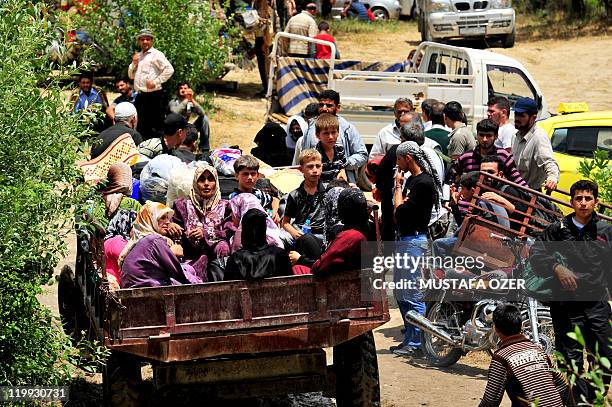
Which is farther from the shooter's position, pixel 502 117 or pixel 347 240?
pixel 502 117

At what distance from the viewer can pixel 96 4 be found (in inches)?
757

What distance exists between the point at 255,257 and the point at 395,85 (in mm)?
9001

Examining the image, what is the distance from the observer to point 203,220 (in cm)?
874

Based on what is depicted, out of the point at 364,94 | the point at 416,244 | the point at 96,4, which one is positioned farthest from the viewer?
the point at 96,4

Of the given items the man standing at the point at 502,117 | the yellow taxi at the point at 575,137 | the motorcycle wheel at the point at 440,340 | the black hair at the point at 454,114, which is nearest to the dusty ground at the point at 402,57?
the motorcycle wheel at the point at 440,340

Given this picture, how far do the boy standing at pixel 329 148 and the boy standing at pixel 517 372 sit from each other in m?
3.42

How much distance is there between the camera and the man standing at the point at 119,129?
11.8 metres

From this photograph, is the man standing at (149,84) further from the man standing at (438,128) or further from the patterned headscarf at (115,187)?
the patterned headscarf at (115,187)

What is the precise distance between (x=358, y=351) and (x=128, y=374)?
60.5 inches

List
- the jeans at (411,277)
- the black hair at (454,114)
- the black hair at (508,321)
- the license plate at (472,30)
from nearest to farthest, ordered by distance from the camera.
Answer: the black hair at (508,321) < the jeans at (411,277) < the black hair at (454,114) < the license plate at (472,30)

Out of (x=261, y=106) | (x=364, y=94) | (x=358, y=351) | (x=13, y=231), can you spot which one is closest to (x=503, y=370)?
(x=358, y=351)

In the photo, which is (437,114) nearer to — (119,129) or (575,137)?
(575,137)

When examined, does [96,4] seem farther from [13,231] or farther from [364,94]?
[13,231]

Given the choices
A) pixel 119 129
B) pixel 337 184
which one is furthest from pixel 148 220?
pixel 119 129
